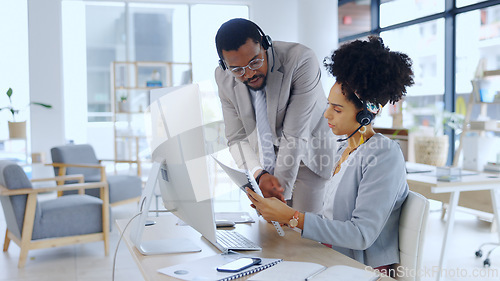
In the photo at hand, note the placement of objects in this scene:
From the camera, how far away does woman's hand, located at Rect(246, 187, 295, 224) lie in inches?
55.1

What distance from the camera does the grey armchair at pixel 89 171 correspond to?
4754 mm

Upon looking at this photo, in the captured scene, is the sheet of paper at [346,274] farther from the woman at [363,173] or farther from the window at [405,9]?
the window at [405,9]

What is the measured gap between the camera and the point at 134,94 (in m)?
7.64

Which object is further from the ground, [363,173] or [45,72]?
[45,72]

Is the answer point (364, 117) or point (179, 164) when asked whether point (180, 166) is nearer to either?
point (179, 164)

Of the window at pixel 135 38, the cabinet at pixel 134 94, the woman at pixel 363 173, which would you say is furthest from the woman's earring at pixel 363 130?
the window at pixel 135 38

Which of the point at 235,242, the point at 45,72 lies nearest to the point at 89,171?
the point at 45,72

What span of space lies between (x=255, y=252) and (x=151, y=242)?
0.35 m

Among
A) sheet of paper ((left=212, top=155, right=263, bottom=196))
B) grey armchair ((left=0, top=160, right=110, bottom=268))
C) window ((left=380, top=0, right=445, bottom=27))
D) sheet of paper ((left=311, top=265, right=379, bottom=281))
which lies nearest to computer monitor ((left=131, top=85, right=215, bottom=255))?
sheet of paper ((left=212, top=155, right=263, bottom=196))

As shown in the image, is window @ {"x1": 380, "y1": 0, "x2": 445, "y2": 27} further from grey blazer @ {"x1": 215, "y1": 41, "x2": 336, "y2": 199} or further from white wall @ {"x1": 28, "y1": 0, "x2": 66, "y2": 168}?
white wall @ {"x1": 28, "y1": 0, "x2": 66, "y2": 168}

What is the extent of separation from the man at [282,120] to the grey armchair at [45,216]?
1940 mm

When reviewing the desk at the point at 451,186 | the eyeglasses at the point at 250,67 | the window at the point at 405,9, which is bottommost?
the desk at the point at 451,186

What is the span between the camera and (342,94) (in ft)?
5.08

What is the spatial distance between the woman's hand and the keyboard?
0.36 feet
